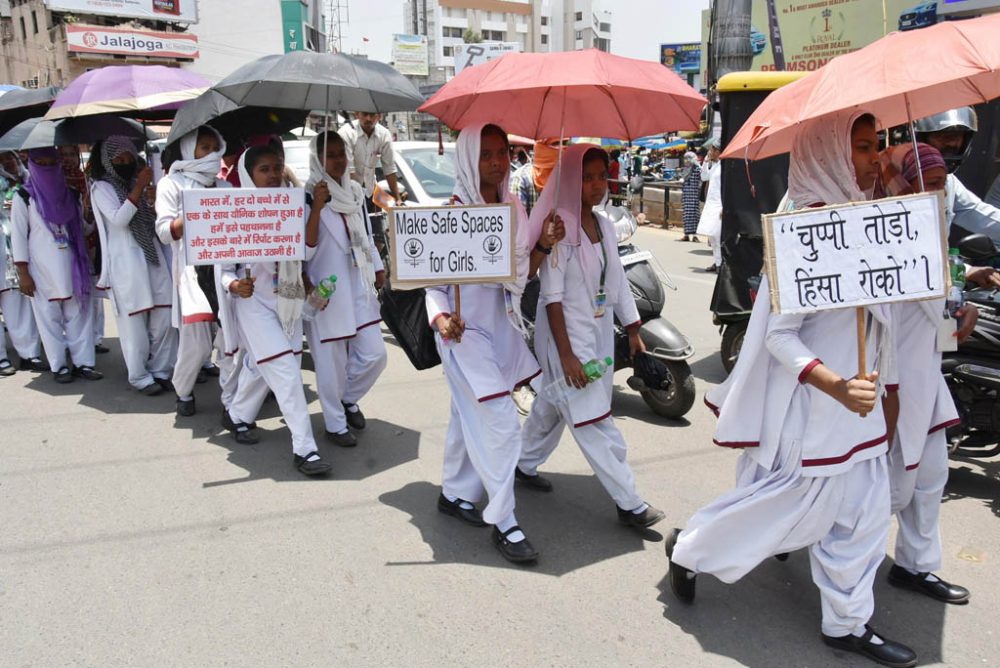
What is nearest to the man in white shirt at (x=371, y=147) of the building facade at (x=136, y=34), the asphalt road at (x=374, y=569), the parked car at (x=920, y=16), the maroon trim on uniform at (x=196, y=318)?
the maroon trim on uniform at (x=196, y=318)

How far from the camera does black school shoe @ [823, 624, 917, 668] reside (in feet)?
9.34

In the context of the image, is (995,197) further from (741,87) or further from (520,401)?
(520,401)

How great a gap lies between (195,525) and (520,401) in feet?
8.40

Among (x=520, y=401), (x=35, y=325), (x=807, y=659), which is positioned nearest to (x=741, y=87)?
(x=520, y=401)

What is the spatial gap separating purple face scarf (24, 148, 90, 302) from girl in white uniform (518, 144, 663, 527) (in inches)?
183

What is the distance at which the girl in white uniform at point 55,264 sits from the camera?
6.61 m

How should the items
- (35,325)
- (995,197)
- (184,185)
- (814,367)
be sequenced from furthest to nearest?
(35,325) < (184,185) < (995,197) < (814,367)

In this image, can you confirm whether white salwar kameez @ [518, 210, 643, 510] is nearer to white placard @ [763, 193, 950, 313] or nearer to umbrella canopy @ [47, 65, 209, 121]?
white placard @ [763, 193, 950, 313]

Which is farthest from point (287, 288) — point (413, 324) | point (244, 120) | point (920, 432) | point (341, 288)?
point (920, 432)

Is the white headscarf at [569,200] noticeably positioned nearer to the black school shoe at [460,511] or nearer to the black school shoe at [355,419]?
the black school shoe at [460,511]

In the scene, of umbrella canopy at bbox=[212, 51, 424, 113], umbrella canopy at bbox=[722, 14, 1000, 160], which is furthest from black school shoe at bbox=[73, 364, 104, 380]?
umbrella canopy at bbox=[722, 14, 1000, 160]

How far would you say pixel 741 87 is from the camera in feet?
19.9

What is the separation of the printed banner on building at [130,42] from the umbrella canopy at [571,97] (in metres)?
53.4

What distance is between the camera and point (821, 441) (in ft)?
9.29
